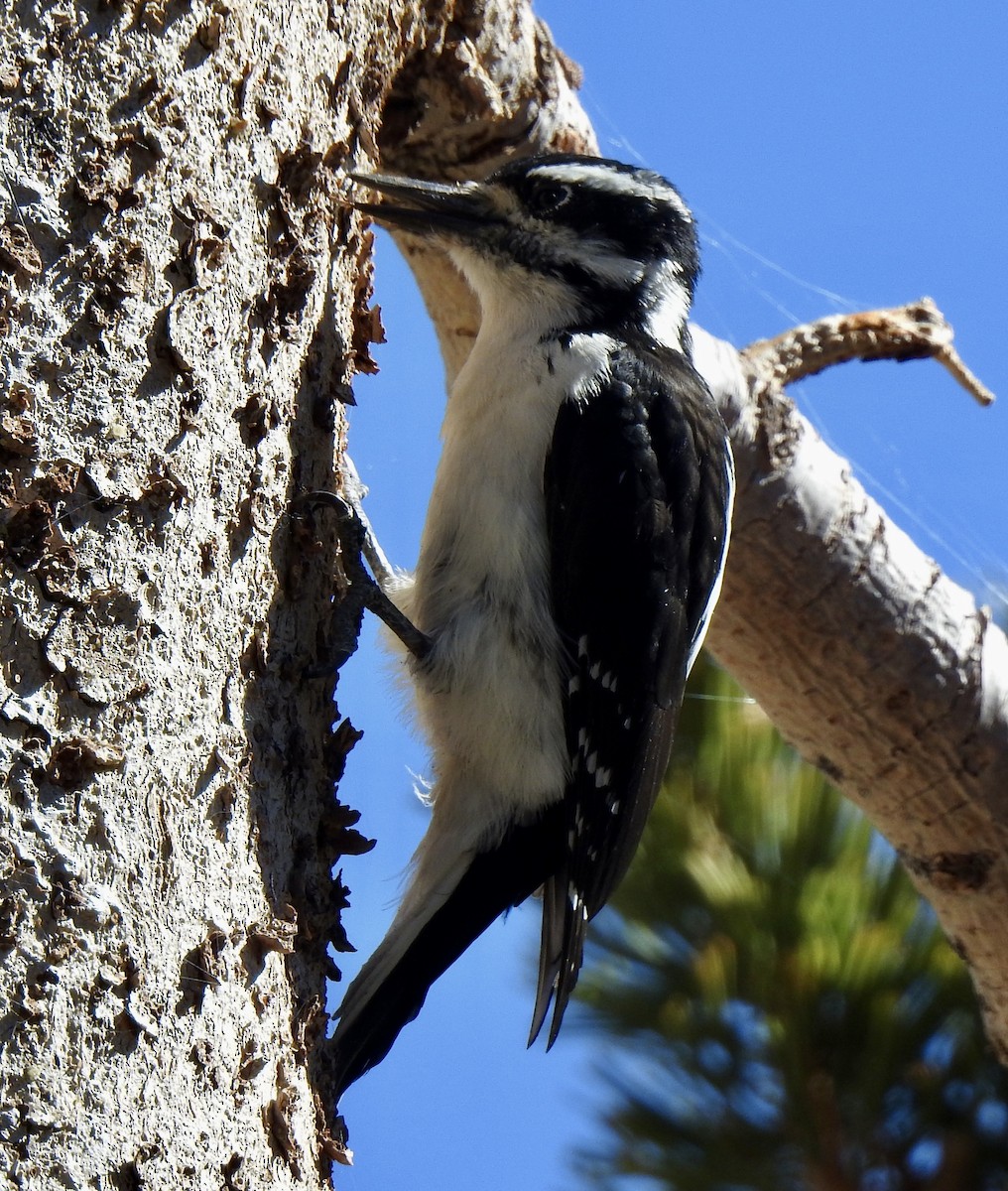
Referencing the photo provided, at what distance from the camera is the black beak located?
2.18 meters

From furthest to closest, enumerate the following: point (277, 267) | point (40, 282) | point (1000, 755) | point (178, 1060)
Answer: point (1000, 755), point (277, 267), point (40, 282), point (178, 1060)

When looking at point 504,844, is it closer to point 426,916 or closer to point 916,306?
point 426,916

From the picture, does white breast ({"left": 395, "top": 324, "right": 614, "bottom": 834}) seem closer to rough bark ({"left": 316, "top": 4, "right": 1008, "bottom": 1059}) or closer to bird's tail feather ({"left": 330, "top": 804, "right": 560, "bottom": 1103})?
bird's tail feather ({"left": 330, "top": 804, "right": 560, "bottom": 1103})

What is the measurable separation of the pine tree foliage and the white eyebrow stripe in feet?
4.26

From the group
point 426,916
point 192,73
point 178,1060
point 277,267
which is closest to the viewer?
point 178,1060

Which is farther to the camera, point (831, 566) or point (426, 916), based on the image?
point (831, 566)

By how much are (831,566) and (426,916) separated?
1272mm

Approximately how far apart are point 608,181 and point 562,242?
0.19m

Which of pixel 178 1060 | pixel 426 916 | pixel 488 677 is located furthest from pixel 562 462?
pixel 178 1060

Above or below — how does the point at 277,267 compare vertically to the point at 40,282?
above

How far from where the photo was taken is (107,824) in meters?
1.30

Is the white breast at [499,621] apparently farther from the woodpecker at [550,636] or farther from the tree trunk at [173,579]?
the tree trunk at [173,579]

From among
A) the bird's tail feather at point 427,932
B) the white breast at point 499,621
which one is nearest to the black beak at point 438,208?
the white breast at point 499,621

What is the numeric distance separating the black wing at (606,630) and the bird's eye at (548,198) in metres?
0.45
